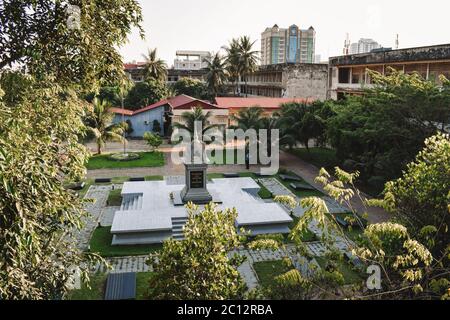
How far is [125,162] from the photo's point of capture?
28688mm

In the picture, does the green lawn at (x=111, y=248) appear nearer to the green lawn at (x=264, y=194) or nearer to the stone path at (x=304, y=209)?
the stone path at (x=304, y=209)

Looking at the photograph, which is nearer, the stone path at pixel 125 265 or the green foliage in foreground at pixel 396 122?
the stone path at pixel 125 265

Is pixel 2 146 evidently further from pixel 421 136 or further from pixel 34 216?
pixel 421 136

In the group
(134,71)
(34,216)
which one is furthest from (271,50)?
(34,216)

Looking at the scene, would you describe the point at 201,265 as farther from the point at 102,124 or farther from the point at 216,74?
the point at 216,74

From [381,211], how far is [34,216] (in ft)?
52.5

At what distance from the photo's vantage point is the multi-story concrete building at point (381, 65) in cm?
2522

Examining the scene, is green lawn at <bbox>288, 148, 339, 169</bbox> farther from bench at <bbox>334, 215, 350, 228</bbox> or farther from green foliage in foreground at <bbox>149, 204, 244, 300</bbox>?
green foliage in foreground at <bbox>149, 204, 244, 300</bbox>

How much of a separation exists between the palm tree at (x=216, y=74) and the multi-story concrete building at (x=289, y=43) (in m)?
82.2

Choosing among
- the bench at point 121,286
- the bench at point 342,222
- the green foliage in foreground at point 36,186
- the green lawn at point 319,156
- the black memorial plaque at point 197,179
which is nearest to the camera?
the green foliage in foreground at point 36,186

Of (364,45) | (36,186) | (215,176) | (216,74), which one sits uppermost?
(364,45)

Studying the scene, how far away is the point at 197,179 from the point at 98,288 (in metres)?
8.39

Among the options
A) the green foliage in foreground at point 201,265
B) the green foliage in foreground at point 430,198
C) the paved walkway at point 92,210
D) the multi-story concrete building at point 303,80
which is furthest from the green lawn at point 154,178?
the multi-story concrete building at point 303,80

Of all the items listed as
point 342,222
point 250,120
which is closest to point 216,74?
point 250,120
